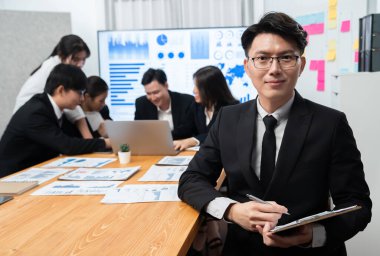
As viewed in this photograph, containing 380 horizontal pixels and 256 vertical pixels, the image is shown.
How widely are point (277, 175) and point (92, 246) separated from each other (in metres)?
0.59

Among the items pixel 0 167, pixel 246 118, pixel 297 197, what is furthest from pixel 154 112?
pixel 297 197

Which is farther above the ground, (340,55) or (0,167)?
(340,55)

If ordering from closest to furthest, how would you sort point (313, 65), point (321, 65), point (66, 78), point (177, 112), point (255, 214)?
point (255, 214)
point (66, 78)
point (177, 112)
point (321, 65)
point (313, 65)

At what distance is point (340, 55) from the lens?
9.70ft

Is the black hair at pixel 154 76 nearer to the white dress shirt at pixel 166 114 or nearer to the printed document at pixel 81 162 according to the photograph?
the white dress shirt at pixel 166 114

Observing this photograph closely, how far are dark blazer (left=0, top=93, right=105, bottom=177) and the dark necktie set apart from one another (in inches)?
56.1

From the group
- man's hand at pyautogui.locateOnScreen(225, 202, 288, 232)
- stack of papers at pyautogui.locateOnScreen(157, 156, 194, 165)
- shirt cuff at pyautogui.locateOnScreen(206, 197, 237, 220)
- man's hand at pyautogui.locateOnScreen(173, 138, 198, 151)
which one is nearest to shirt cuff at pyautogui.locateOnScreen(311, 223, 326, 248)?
man's hand at pyautogui.locateOnScreen(225, 202, 288, 232)

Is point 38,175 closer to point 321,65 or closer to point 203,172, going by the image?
point 203,172

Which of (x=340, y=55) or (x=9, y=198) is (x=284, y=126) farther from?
(x=340, y=55)

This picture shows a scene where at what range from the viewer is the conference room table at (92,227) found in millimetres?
998

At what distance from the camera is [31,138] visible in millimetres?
2219

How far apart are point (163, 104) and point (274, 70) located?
1.90m

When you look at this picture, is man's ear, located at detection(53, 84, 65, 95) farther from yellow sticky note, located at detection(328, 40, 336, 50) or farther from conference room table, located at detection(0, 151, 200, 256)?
yellow sticky note, located at detection(328, 40, 336, 50)

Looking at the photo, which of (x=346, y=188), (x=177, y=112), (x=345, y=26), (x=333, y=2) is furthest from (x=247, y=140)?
(x=333, y=2)
